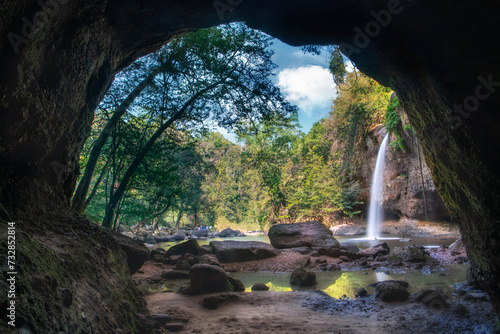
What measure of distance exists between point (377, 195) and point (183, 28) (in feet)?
64.4

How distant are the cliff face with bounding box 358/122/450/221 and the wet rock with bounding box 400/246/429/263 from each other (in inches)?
352

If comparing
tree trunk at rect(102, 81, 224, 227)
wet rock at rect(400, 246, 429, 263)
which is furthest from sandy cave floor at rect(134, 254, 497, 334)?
tree trunk at rect(102, 81, 224, 227)

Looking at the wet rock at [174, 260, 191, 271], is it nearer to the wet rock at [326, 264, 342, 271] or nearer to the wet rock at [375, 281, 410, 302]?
the wet rock at [326, 264, 342, 271]

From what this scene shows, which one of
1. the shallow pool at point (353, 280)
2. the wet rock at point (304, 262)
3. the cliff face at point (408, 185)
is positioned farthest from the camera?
the cliff face at point (408, 185)

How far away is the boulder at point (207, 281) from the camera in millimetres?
5621

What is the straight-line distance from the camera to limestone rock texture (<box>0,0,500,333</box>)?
235 cm

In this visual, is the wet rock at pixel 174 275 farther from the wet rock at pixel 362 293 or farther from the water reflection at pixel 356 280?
the wet rock at pixel 362 293

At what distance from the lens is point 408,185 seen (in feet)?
58.6

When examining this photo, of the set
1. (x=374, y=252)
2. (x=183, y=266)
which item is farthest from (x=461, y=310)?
(x=183, y=266)

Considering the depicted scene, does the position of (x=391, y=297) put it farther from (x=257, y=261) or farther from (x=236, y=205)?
(x=236, y=205)

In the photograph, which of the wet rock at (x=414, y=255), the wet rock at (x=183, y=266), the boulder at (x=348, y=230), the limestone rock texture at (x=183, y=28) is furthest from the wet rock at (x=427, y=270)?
the boulder at (x=348, y=230)

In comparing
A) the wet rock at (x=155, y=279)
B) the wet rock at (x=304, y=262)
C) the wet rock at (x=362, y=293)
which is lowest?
the wet rock at (x=304, y=262)

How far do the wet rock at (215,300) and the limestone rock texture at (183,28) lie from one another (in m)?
1.67

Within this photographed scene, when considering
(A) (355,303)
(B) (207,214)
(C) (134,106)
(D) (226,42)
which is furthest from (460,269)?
(B) (207,214)
